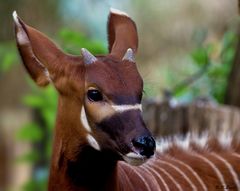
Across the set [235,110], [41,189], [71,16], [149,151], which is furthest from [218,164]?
[71,16]

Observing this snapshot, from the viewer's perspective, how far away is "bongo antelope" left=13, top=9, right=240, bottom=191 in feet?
11.3

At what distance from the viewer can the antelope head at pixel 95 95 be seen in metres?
3.43

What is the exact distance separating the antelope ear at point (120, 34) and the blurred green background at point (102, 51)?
19 centimetres

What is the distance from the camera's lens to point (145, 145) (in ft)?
11.1

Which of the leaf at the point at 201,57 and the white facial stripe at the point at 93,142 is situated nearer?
the white facial stripe at the point at 93,142

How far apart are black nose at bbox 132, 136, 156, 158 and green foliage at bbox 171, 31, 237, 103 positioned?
3.13 metres

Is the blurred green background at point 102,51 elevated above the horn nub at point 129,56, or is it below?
below

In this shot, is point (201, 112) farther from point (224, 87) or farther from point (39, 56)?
point (39, 56)

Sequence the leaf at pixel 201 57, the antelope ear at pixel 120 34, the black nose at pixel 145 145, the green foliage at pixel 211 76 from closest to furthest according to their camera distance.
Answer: the black nose at pixel 145 145, the antelope ear at pixel 120 34, the leaf at pixel 201 57, the green foliage at pixel 211 76

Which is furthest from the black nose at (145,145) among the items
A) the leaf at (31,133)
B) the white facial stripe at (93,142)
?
the leaf at (31,133)

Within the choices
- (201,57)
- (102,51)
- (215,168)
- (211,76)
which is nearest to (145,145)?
(215,168)

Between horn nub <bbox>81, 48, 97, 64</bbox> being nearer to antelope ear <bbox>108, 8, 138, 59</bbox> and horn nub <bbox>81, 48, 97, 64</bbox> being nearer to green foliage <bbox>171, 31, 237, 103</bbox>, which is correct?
antelope ear <bbox>108, 8, 138, 59</bbox>

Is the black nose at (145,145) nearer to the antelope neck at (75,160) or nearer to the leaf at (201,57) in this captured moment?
the antelope neck at (75,160)

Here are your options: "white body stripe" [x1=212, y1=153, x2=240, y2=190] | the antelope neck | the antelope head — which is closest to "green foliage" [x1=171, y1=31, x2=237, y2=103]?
"white body stripe" [x1=212, y1=153, x2=240, y2=190]
